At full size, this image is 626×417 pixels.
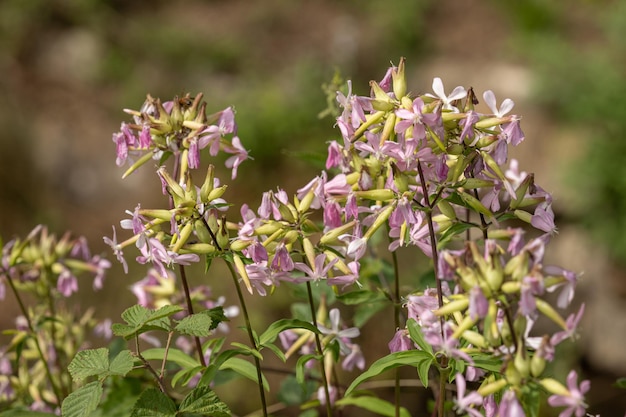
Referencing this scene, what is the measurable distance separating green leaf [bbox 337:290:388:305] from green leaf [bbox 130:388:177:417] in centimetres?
25

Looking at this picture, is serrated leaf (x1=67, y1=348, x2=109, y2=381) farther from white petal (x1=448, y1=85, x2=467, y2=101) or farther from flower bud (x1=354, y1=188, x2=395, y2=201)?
white petal (x1=448, y1=85, x2=467, y2=101)

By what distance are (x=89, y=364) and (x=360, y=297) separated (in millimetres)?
317

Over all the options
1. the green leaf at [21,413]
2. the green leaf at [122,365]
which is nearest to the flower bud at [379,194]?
the green leaf at [122,365]

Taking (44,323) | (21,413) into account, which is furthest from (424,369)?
(44,323)

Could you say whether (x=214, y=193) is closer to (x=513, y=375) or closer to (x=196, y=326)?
(x=196, y=326)

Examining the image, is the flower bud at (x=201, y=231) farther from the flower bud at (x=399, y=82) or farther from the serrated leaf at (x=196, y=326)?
the flower bud at (x=399, y=82)

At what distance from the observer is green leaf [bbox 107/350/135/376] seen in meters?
0.66

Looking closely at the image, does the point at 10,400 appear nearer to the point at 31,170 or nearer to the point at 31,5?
the point at 31,170

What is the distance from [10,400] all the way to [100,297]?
1.76m

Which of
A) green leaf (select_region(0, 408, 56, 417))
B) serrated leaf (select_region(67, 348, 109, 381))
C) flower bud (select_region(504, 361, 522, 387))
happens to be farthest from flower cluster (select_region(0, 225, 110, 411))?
flower bud (select_region(504, 361, 522, 387))

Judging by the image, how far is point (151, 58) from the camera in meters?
4.20

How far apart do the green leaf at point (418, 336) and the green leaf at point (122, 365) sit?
9.6 inches

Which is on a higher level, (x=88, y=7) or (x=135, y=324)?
(x=88, y=7)

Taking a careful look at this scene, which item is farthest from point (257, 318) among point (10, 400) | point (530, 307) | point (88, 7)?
point (88, 7)
